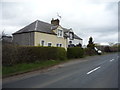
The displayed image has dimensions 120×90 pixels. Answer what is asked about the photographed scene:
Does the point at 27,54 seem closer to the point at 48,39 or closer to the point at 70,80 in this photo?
the point at 70,80

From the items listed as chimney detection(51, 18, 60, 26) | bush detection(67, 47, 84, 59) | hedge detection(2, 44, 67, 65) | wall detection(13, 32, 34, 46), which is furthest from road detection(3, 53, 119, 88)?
chimney detection(51, 18, 60, 26)

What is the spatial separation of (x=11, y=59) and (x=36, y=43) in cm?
1532

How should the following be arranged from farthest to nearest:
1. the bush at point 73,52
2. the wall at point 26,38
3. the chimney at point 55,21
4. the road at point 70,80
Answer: the chimney at point 55,21
the wall at point 26,38
the bush at point 73,52
the road at point 70,80

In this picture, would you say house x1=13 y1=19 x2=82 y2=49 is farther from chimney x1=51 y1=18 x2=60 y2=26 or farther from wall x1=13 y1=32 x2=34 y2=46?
chimney x1=51 y1=18 x2=60 y2=26

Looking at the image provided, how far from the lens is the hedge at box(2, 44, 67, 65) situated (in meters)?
13.4

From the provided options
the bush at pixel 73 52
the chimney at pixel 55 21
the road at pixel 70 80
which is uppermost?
the chimney at pixel 55 21

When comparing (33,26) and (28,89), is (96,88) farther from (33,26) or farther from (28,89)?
(33,26)

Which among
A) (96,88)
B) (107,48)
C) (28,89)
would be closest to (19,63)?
(28,89)

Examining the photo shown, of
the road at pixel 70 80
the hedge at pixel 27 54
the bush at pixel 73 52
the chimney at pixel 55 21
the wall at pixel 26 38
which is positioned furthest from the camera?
the chimney at pixel 55 21

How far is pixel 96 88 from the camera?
273 inches

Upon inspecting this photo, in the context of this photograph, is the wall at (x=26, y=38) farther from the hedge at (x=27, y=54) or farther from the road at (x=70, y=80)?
the road at (x=70, y=80)

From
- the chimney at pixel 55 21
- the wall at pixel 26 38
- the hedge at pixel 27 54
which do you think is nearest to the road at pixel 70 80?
the hedge at pixel 27 54

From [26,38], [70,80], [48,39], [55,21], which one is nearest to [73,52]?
[48,39]

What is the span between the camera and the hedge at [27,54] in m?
13.4
